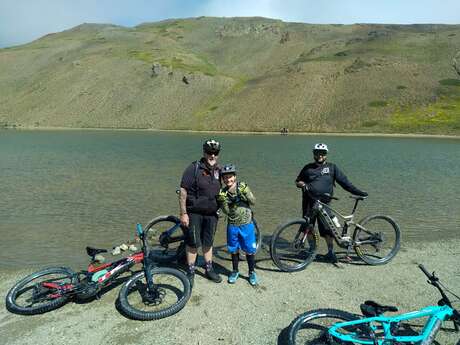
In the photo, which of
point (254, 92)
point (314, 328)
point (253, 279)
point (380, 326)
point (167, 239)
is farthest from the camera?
point (254, 92)

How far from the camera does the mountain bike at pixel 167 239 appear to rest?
762cm

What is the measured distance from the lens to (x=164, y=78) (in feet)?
341

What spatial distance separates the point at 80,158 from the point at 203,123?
50417 mm

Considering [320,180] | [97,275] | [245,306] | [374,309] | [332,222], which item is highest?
[320,180]

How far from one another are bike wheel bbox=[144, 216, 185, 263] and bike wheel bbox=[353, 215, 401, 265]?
155 inches

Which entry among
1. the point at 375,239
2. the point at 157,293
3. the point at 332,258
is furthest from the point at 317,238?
the point at 157,293

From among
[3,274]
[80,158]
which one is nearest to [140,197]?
[3,274]

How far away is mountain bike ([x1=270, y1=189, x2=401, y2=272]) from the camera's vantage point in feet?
23.5

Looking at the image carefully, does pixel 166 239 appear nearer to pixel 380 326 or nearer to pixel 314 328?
pixel 314 328

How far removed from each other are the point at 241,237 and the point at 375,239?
3313 mm

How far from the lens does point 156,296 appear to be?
557 cm

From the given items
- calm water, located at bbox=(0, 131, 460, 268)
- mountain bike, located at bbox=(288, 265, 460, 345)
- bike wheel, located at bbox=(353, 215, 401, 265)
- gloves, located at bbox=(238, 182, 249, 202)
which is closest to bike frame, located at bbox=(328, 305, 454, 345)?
mountain bike, located at bbox=(288, 265, 460, 345)

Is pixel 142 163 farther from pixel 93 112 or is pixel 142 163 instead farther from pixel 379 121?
pixel 93 112

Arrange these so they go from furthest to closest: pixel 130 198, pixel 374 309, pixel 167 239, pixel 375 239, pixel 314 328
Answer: pixel 130 198
pixel 167 239
pixel 375 239
pixel 314 328
pixel 374 309
